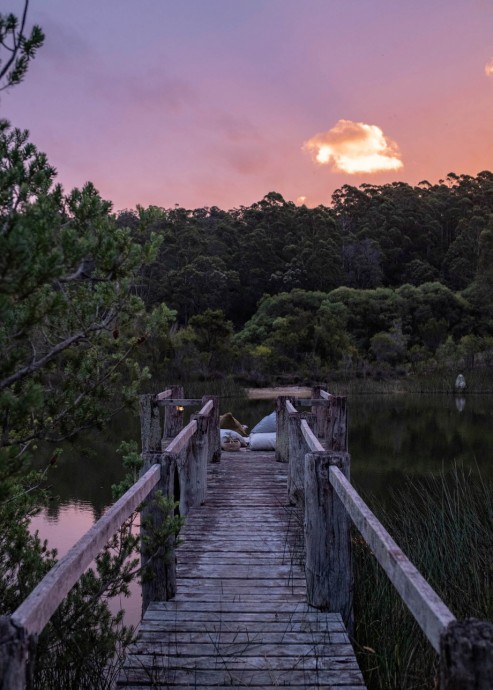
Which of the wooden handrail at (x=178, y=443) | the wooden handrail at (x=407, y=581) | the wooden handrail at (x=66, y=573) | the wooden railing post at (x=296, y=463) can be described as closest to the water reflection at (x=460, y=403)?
the wooden railing post at (x=296, y=463)

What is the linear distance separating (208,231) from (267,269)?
1261 cm

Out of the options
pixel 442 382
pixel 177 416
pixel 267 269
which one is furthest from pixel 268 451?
pixel 267 269

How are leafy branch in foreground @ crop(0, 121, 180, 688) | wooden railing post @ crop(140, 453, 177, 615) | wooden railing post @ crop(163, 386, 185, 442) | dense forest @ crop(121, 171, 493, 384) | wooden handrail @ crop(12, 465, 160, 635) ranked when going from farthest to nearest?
dense forest @ crop(121, 171, 493, 384) < wooden railing post @ crop(163, 386, 185, 442) < wooden railing post @ crop(140, 453, 177, 615) < leafy branch in foreground @ crop(0, 121, 180, 688) < wooden handrail @ crop(12, 465, 160, 635)

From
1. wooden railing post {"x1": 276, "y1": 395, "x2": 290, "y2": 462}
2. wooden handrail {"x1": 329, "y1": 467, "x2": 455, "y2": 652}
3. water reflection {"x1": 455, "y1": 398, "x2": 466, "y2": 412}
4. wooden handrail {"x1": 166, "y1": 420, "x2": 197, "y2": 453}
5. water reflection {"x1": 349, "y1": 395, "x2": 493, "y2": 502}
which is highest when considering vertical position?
wooden handrail {"x1": 166, "y1": 420, "x2": 197, "y2": 453}

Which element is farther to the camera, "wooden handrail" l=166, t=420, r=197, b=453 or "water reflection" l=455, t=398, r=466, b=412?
"water reflection" l=455, t=398, r=466, b=412

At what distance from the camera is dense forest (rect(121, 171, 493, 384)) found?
35.9 m

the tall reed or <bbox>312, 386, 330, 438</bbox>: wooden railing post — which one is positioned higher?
<bbox>312, 386, 330, 438</bbox>: wooden railing post

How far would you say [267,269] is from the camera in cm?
6053

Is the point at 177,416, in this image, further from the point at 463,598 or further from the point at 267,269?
the point at 267,269

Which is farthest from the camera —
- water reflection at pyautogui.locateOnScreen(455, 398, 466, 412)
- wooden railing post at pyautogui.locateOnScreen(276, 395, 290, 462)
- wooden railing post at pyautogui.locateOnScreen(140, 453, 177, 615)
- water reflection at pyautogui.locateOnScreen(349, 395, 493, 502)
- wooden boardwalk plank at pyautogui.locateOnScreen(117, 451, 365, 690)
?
water reflection at pyautogui.locateOnScreen(455, 398, 466, 412)

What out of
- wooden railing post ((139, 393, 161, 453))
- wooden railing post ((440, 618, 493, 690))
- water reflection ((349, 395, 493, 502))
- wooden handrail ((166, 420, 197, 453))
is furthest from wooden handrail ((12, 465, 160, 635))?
water reflection ((349, 395, 493, 502))

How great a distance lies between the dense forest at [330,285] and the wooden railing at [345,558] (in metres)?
16.4

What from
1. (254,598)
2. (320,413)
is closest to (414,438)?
(320,413)

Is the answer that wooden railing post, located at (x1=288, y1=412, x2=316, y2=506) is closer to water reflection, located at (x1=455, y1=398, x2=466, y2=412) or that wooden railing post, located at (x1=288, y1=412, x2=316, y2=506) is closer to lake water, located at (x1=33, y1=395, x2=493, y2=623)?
lake water, located at (x1=33, y1=395, x2=493, y2=623)
